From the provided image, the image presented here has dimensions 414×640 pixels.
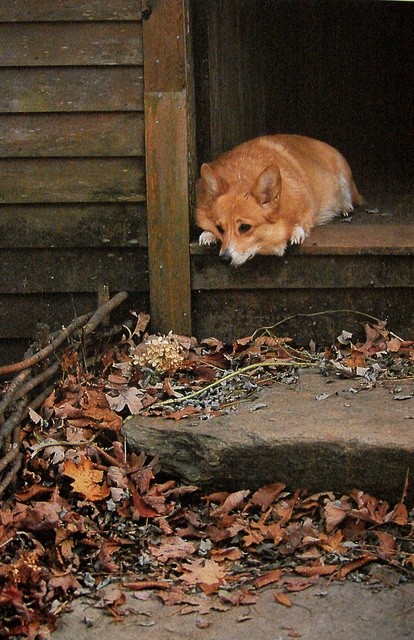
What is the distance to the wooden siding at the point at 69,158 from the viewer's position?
5.14m

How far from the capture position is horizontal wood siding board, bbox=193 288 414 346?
5340 millimetres

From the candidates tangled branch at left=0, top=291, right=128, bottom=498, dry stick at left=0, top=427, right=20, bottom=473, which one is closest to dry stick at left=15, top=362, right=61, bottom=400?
tangled branch at left=0, top=291, right=128, bottom=498

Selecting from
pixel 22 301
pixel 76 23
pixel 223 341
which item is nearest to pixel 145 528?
pixel 223 341

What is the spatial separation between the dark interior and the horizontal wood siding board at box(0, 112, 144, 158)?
126 centimetres

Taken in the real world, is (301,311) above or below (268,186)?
below

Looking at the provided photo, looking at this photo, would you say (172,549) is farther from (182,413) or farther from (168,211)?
(168,211)

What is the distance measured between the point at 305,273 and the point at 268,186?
579 millimetres

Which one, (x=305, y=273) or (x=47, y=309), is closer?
(x=305, y=273)

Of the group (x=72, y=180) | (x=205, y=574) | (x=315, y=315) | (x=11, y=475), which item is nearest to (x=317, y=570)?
(x=205, y=574)

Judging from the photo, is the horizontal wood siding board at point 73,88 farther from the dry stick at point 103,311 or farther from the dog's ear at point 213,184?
the dry stick at point 103,311

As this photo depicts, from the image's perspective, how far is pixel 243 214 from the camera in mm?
5523

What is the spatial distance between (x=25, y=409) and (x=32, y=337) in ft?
3.88

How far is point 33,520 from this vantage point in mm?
3902

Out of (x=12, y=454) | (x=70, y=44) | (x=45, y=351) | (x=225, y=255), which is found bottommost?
(x=12, y=454)
